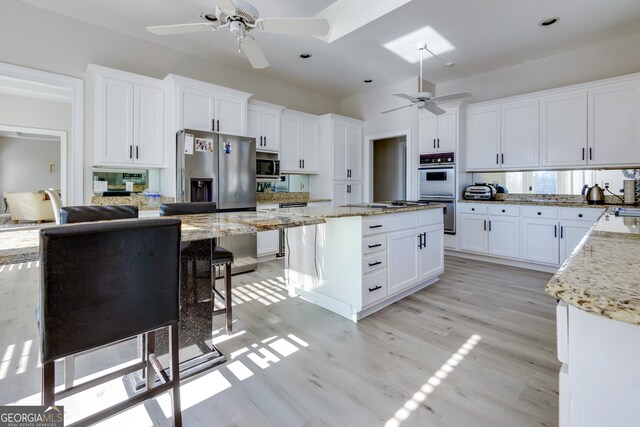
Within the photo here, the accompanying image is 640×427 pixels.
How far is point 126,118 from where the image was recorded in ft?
11.6

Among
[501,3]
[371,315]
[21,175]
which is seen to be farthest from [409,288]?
[21,175]

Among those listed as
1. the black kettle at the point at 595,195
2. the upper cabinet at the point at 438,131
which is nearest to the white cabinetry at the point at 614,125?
the black kettle at the point at 595,195

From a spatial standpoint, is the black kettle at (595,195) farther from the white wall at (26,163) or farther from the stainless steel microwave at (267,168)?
the white wall at (26,163)

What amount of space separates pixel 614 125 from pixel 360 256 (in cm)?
376

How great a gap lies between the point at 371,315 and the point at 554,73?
4433 millimetres

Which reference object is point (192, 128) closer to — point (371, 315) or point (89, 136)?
point (89, 136)

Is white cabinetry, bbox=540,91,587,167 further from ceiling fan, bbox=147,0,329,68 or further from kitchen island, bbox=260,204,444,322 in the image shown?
ceiling fan, bbox=147,0,329,68

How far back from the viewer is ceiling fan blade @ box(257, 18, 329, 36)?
222 centimetres

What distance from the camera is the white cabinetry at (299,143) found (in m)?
5.17

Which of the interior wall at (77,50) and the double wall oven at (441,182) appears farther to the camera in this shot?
the double wall oven at (441,182)

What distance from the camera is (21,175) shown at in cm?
716

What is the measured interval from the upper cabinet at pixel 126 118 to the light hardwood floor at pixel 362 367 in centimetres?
174

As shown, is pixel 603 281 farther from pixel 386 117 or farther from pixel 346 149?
pixel 386 117

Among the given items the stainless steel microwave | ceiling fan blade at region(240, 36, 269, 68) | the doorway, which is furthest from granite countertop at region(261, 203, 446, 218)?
the doorway
